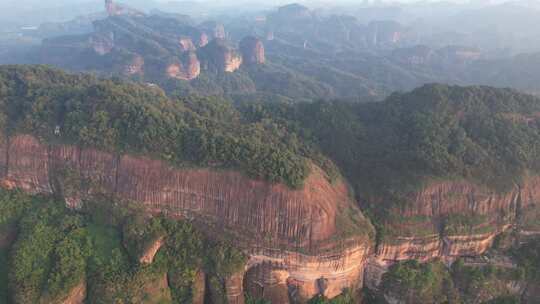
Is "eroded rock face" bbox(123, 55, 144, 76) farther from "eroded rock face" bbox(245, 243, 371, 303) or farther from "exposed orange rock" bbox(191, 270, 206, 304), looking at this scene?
"eroded rock face" bbox(245, 243, 371, 303)

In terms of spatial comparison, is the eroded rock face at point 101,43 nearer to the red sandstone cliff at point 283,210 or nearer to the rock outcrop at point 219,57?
the rock outcrop at point 219,57

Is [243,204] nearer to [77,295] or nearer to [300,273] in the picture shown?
[300,273]

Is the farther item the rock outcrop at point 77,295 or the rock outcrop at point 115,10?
the rock outcrop at point 115,10

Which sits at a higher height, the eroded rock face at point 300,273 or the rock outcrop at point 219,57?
the rock outcrop at point 219,57

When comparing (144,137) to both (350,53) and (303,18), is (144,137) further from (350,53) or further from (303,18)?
(303,18)

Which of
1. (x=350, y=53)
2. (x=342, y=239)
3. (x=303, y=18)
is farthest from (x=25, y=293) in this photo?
(x=303, y=18)

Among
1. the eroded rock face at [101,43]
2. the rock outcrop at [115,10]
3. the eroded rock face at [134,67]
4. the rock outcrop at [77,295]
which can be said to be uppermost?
the rock outcrop at [115,10]

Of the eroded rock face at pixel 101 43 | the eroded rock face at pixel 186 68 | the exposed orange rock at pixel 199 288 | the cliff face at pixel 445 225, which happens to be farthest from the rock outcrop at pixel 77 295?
the eroded rock face at pixel 101 43
